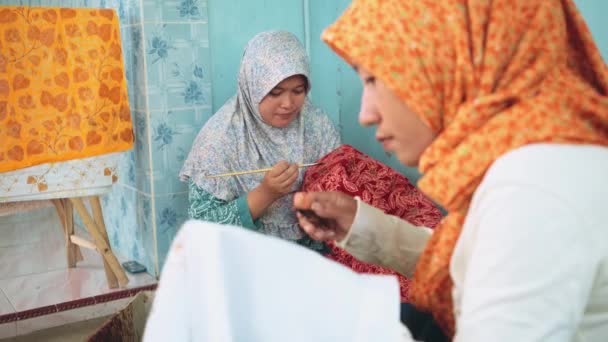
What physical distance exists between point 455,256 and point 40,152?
166 cm

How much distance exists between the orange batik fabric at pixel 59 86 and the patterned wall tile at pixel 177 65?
0.15 m

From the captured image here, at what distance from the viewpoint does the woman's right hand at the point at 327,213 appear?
1.16 meters

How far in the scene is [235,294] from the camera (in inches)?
32.5

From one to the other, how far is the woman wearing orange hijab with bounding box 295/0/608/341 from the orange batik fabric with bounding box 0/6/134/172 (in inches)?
54.5

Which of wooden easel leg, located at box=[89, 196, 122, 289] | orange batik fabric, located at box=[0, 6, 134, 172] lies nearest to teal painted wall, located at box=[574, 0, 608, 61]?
orange batik fabric, located at box=[0, 6, 134, 172]

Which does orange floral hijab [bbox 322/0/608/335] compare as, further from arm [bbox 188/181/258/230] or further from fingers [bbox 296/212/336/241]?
arm [bbox 188/181/258/230]

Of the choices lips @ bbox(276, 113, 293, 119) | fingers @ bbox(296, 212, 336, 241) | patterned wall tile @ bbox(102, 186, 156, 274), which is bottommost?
patterned wall tile @ bbox(102, 186, 156, 274)

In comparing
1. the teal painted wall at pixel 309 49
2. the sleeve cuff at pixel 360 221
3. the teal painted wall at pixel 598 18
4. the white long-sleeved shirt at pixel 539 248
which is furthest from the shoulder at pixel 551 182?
the teal painted wall at pixel 309 49

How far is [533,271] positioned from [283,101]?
148 cm

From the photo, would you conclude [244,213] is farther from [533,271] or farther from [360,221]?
[533,271]

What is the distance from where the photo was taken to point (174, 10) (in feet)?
7.82

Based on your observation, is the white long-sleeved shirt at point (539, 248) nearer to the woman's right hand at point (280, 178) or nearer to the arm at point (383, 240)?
the arm at point (383, 240)

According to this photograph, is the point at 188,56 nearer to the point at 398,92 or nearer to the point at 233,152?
the point at 233,152

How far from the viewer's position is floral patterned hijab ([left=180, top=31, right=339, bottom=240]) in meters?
2.12
